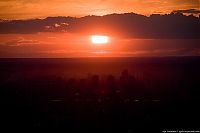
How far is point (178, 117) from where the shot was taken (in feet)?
64.2

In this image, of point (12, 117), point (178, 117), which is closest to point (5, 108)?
point (12, 117)

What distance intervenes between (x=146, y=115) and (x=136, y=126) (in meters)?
1.87

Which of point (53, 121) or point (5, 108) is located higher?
point (5, 108)

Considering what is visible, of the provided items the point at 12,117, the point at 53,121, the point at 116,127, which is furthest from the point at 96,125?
the point at 12,117

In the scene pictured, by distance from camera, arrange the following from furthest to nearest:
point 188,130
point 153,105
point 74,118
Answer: point 153,105, point 74,118, point 188,130

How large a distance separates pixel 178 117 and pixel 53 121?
20.0ft

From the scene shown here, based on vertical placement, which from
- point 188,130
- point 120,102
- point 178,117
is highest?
point 120,102

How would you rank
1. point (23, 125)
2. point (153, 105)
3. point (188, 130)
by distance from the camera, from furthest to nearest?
point (153, 105)
point (23, 125)
point (188, 130)

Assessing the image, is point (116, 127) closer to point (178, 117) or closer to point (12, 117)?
point (178, 117)

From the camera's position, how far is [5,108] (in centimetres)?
2233

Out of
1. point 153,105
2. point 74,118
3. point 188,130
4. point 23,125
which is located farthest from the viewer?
→ point 153,105

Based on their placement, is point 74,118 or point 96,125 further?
point 74,118

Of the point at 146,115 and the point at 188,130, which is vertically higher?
the point at 146,115

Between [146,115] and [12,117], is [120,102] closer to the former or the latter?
[146,115]
